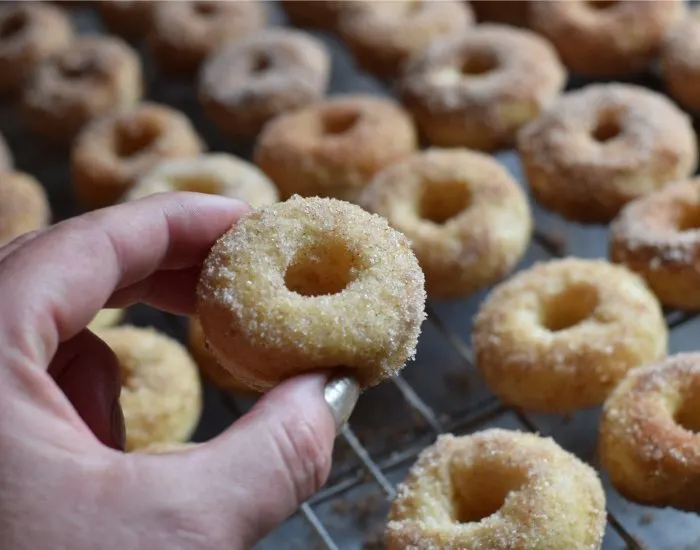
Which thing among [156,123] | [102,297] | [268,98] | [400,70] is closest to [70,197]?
[156,123]

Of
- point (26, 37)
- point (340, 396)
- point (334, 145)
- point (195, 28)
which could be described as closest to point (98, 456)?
point (340, 396)

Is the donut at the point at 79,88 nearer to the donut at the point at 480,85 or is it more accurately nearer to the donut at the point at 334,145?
the donut at the point at 334,145

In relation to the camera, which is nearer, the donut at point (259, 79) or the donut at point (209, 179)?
the donut at point (209, 179)

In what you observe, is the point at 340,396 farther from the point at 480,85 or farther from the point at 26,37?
the point at 26,37

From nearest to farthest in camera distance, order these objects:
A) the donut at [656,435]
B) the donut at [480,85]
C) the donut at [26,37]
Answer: the donut at [656,435], the donut at [480,85], the donut at [26,37]

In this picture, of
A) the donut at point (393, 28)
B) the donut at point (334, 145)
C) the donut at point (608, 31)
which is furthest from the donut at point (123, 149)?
the donut at point (608, 31)

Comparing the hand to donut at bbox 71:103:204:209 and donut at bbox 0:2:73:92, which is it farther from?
donut at bbox 0:2:73:92

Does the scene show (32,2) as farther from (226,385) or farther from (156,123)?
(226,385)
